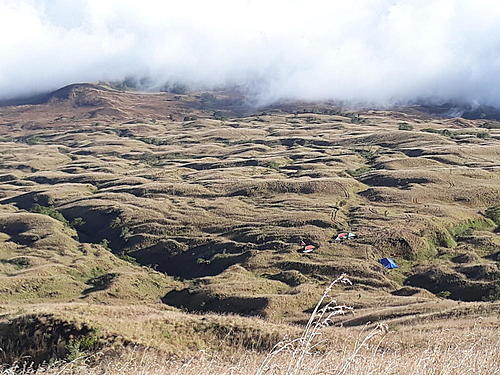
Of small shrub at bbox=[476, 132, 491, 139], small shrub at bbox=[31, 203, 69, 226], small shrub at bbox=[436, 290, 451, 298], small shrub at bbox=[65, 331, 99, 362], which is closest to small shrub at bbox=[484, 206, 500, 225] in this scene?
small shrub at bbox=[436, 290, 451, 298]

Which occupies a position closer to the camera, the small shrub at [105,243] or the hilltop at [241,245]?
the hilltop at [241,245]

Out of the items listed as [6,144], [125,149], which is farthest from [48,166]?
[6,144]

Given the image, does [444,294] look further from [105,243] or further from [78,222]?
[78,222]

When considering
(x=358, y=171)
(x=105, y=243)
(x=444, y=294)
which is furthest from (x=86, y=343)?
(x=358, y=171)

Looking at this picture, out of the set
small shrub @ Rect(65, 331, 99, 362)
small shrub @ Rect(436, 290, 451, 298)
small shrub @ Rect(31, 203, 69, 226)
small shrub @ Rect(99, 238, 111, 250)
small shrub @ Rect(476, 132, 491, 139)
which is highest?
small shrub @ Rect(65, 331, 99, 362)

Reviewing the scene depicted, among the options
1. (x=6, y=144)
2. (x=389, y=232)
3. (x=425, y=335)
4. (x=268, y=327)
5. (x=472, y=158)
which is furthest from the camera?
(x=6, y=144)

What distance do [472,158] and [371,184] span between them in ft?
94.5

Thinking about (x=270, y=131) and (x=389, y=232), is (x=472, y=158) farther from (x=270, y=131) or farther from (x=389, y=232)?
(x=270, y=131)

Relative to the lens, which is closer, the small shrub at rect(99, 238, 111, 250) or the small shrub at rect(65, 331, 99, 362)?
the small shrub at rect(65, 331, 99, 362)

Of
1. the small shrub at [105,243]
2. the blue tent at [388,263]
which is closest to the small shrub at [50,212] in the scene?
the small shrub at [105,243]

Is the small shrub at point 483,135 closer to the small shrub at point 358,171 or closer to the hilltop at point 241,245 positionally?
the hilltop at point 241,245

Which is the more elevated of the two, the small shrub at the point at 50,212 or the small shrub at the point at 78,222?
the small shrub at the point at 50,212

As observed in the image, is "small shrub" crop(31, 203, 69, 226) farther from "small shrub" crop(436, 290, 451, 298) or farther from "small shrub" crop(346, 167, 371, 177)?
"small shrub" crop(436, 290, 451, 298)

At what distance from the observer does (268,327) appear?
20.5 m
